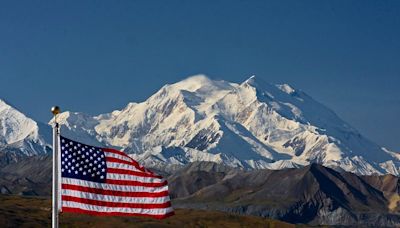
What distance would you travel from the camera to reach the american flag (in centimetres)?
4538

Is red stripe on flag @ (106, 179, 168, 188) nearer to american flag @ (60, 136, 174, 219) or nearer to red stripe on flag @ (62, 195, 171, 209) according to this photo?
american flag @ (60, 136, 174, 219)

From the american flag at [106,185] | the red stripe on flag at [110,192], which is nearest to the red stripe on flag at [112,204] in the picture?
the american flag at [106,185]

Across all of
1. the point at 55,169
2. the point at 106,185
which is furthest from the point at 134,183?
the point at 55,169

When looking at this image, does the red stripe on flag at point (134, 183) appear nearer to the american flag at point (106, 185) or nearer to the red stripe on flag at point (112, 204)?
the american flag at point (106, 185)

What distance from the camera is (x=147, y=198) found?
48.2m

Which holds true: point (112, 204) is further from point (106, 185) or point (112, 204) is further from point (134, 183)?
point (134, 183)

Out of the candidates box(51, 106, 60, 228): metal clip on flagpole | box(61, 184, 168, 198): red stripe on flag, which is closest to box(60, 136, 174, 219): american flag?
box(61, 184, 168, 198): red stripe on flag

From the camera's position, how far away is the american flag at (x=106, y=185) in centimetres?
4538

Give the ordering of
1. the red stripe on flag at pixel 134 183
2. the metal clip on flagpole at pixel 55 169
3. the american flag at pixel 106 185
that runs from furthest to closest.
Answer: the red stripe on flag at pixel 134 183
the american flag at pixel 106 185
the metal clip on flagpole at pixel 55 169

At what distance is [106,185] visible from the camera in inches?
1842

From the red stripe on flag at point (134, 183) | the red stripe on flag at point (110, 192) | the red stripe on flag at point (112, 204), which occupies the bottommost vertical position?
the red stripe on flag at point (112, 204)

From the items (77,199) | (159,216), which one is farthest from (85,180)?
(159,216)

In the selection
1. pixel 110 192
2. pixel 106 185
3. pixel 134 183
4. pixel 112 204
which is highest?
pixel 134 183

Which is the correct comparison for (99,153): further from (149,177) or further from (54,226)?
(54,226)
